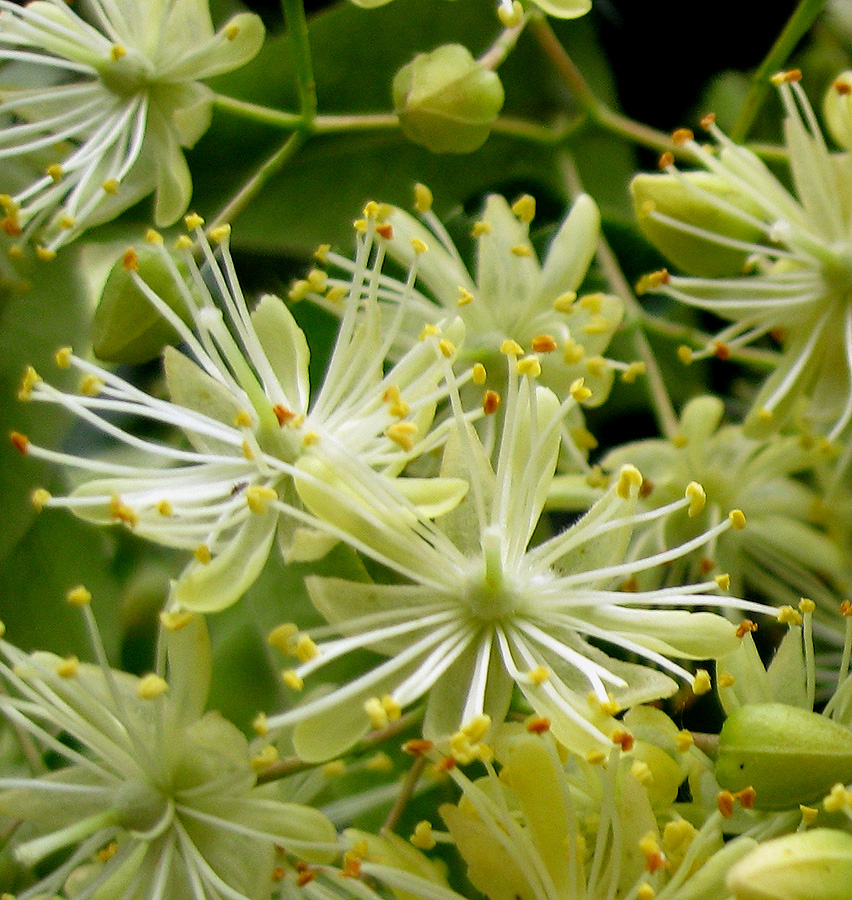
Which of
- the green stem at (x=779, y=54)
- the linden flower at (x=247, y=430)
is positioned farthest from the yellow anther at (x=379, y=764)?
the green stem at (x=779, y=54)

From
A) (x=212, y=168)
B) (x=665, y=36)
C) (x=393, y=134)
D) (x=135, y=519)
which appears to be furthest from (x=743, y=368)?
(x=135, y=519)

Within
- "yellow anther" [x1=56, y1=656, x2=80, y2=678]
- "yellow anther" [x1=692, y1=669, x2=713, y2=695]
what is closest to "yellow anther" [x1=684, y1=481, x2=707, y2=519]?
"yellow anther" [x1=692, y1=669, x2=713, y2=695]

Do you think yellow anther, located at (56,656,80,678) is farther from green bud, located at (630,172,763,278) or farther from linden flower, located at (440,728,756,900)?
green bud, located at (630,172,763,278)

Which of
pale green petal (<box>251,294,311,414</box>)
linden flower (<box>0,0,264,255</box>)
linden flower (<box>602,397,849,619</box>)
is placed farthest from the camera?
linden flower (<box>602,397,849,619</box>)

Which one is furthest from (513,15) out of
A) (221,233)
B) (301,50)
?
(221,233)

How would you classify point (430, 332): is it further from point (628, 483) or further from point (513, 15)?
point (513, 15)

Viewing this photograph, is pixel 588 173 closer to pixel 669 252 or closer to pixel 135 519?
pixel 669 252
